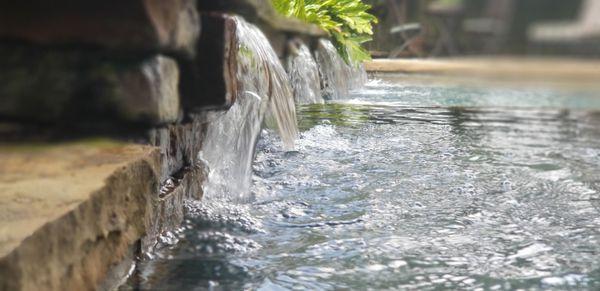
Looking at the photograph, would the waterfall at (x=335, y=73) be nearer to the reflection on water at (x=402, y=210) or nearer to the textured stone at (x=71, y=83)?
the reflection on water at (x=402, y=210)

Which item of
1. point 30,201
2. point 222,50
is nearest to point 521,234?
point 222,50

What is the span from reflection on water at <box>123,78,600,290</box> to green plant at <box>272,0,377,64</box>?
15 cm

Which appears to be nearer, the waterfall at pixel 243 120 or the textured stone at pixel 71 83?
the textured stone at pixel 71 83

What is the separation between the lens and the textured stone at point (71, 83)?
1.07 metres

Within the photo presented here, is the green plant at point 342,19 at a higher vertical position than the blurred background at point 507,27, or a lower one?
higher

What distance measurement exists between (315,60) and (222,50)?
4.58 feet

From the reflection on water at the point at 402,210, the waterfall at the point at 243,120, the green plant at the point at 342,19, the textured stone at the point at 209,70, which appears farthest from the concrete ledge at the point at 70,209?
the green plant at the point at 342,19

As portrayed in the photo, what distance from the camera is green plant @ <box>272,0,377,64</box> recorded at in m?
2.05

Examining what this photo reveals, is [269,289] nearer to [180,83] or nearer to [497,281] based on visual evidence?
[497,281]

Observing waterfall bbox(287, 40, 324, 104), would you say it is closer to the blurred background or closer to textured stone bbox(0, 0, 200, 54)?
the blurred background

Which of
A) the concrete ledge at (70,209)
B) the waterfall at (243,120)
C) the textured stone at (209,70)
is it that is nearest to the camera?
the concrete ledge at (70,209)

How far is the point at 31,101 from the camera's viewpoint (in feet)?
3.55

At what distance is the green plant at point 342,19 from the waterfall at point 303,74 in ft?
0.42

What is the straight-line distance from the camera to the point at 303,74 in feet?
9.02
